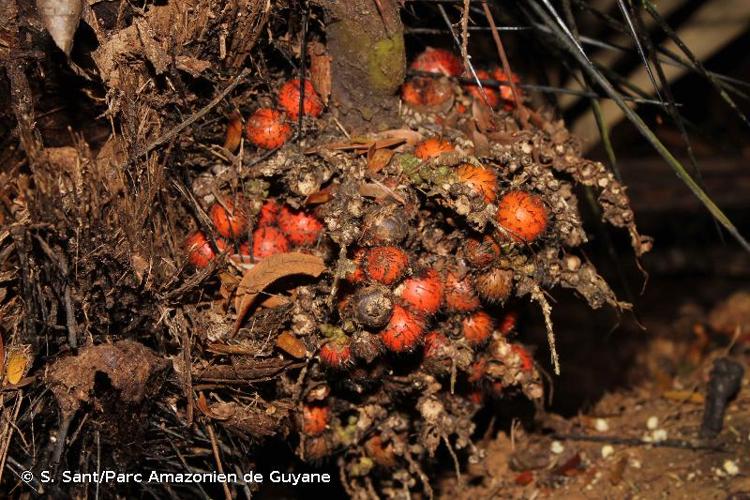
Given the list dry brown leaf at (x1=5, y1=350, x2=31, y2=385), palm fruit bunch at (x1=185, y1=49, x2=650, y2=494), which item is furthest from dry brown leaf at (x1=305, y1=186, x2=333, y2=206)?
dry brown leaf at (x1=5, y1=350, x2=31, y2=385)

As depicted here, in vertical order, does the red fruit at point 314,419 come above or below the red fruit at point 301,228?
below

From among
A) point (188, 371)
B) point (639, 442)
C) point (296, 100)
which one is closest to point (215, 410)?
point (188, 371)

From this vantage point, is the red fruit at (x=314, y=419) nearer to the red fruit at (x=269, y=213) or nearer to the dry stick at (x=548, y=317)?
the red fruit at (x=269, y=213)

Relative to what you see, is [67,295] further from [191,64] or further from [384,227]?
[384,227]

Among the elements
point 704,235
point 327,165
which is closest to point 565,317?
point 704,235

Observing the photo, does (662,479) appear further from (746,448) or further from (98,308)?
(98,308)

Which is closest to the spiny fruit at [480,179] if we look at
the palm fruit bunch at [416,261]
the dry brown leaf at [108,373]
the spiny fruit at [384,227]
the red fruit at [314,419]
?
the palm fruit bunch at [416,261]
